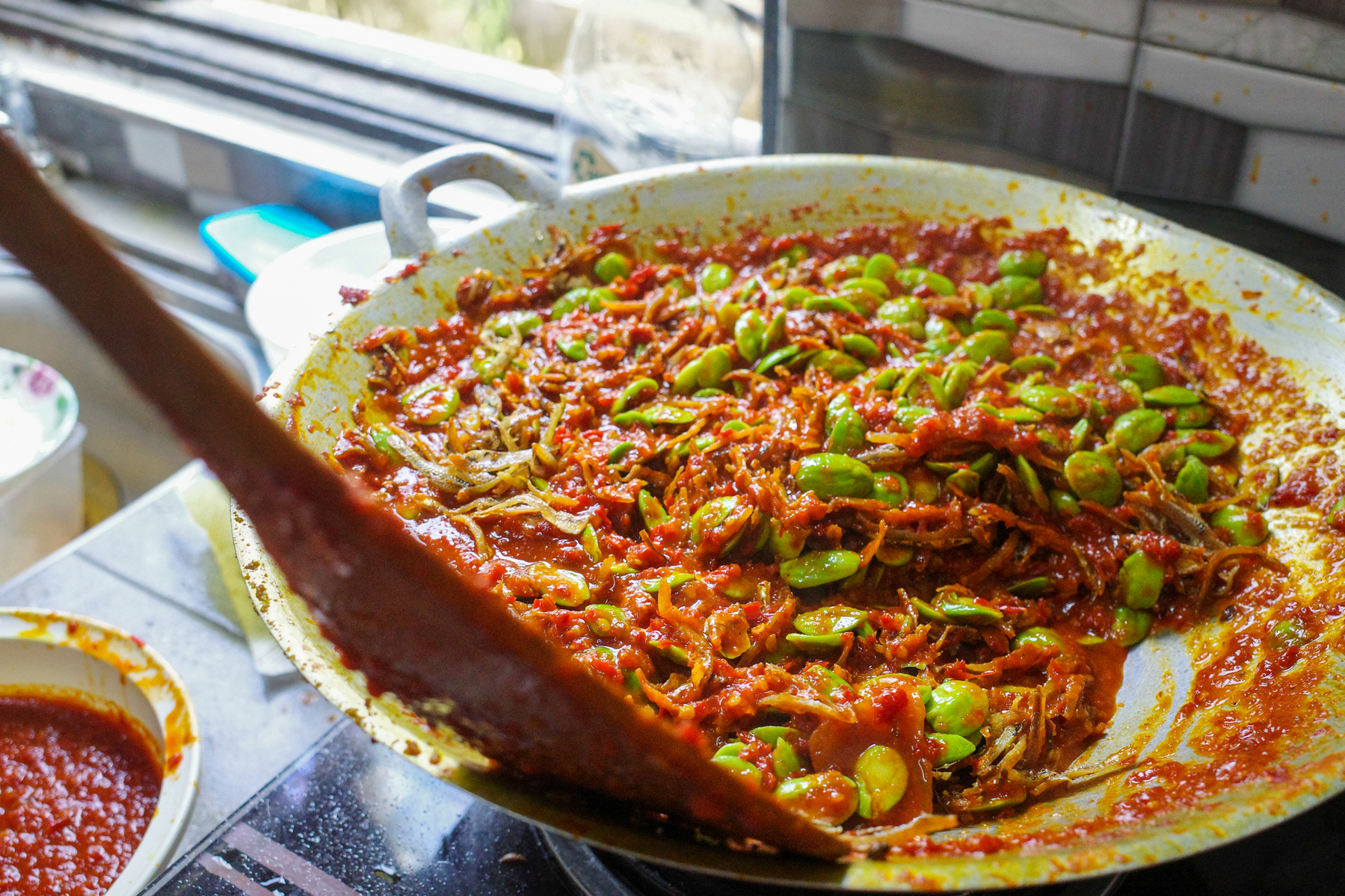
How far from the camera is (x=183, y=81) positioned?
13.2 feet

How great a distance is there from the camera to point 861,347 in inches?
76.2

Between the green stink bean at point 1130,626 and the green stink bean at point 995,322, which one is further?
the green stink bean at point 995,322

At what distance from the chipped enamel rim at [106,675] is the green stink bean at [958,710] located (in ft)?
3.74

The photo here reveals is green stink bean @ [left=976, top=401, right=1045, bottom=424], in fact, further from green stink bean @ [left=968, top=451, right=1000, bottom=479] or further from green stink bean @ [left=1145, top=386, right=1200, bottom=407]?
green stink bean @ [left=1145, top=386, right=1200, bottom=407]

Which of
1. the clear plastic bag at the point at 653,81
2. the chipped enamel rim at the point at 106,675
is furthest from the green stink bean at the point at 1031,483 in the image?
the clear plastic bag at the point at 653,81

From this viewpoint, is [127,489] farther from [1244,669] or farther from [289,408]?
[1244,669]

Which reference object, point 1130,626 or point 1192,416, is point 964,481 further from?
point 1192,416

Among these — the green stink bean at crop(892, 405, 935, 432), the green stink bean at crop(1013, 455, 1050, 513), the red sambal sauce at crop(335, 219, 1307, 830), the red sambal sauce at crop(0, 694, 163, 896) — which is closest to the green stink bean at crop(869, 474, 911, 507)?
the red sambal sauce at crop(335, 219, 1307, 830)

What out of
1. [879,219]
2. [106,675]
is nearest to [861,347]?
[879,219]

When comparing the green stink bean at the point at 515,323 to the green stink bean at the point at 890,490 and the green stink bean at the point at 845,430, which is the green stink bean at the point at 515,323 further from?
the green stink bean at the point at 890,490

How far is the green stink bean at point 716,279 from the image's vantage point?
2.20 m

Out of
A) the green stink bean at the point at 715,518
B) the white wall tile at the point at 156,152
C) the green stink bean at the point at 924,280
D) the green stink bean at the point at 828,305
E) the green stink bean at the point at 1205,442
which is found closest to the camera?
the green stink bean at the point at 715,518

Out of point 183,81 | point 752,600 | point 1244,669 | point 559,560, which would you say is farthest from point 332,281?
point 183,81

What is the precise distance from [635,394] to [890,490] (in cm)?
57
